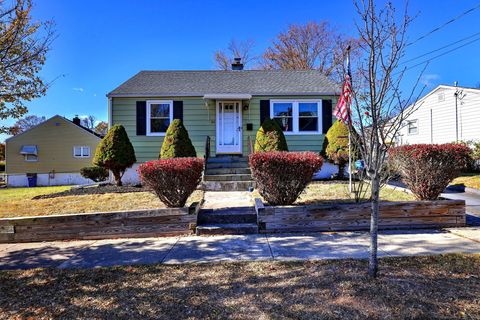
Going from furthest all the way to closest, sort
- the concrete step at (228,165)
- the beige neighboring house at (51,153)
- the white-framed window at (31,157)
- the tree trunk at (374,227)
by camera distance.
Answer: the white-framed window at (31,157) → the beige neighboring house at (51,153) → the concrete step at (228,165) → the tree trunk at (374,227)

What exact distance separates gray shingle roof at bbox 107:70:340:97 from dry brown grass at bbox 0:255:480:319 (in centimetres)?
955

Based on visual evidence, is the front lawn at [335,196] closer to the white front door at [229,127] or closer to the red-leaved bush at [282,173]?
the red-leaved bush at [282,173]

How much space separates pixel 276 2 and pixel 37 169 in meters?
23.3

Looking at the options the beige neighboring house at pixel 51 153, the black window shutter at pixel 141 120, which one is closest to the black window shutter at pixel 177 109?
the black window shutter at pixel 141 120

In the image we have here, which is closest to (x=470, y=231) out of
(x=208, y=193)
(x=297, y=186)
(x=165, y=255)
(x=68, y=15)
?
(x=297, y=186)

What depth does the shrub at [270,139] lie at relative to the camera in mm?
10047

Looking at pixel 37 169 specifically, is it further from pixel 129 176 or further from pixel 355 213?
pixel 355 213

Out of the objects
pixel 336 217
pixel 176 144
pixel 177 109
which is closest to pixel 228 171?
pixel 176 144

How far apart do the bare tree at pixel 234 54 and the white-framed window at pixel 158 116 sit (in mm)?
17632

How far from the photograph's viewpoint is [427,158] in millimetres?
5613

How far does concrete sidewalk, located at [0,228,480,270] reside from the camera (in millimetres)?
3918

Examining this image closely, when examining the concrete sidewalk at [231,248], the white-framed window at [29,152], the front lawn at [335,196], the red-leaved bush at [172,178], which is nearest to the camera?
the concrete sidewalk at [231,248]

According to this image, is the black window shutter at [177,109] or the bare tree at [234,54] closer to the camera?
the black window shutter at [177,109]

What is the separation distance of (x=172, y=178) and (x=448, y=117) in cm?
1861
